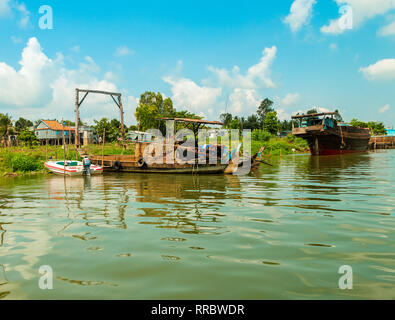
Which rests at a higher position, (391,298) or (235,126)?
(235,126)

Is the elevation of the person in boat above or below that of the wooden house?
below

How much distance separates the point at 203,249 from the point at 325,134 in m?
28.9

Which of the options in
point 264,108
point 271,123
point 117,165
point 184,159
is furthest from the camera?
point 264,108

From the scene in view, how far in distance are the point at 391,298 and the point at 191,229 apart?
3.31 metres

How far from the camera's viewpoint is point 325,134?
29312 mm

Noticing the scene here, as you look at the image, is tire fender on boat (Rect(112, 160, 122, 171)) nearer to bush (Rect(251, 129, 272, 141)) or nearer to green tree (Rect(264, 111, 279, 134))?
bush (Rect(251, 129, 272, 141))

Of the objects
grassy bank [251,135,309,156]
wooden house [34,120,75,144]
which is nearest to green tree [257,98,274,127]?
grassy bank [251,135,309,156]

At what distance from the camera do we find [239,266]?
3621mm

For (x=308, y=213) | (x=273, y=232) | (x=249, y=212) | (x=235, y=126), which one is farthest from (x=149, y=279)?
(x=235, y=126)

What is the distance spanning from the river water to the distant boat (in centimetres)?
2246

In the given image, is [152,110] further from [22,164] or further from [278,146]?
[22,164]

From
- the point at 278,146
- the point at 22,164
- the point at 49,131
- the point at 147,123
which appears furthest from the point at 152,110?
the point at 22,164

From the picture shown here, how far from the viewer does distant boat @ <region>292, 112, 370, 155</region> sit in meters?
28.9
